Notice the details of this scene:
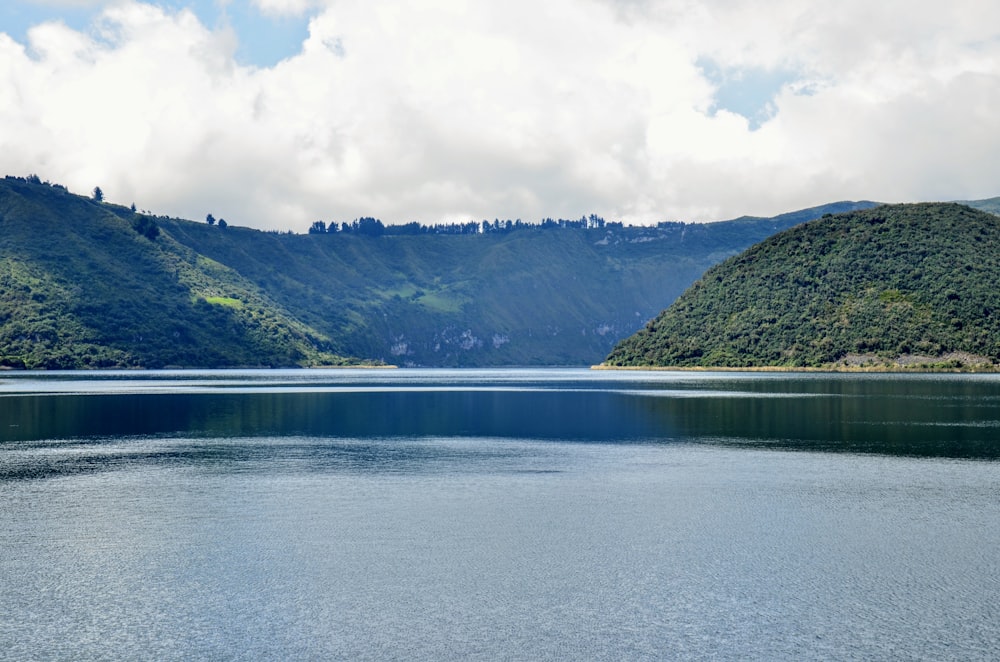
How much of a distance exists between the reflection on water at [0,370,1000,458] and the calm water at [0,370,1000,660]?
63.2 inches

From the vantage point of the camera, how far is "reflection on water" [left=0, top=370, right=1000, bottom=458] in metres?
80.1

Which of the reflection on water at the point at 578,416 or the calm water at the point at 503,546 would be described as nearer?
the calm water at the point at 503,546

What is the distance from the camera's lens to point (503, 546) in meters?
37.8

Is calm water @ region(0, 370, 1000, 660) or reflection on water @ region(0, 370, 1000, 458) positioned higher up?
reflection on water @ region(0, 370, 1000, 458)

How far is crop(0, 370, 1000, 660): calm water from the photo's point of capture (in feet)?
87.7

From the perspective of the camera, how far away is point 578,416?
107m

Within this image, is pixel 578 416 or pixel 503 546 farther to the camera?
pixel 578 416

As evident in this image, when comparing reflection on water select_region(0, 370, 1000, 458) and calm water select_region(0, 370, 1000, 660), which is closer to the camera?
calm water select_region(0, 370, 1000, 660)

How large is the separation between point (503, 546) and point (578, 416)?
6964 centimetres

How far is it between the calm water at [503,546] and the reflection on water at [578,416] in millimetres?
1605

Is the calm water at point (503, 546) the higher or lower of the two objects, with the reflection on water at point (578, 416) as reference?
lower

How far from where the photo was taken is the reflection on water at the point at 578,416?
80.1 meters

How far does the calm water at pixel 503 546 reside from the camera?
26.7 meters

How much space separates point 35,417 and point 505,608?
3553 inches
